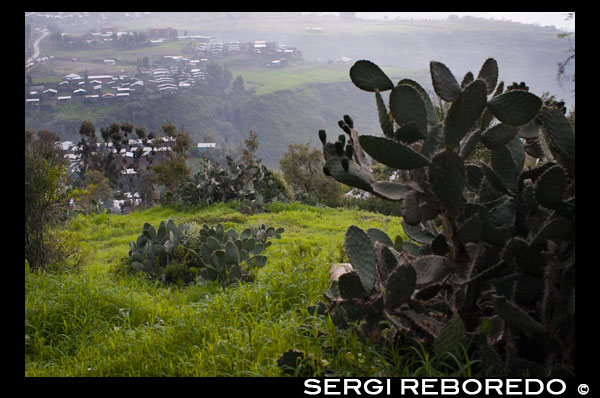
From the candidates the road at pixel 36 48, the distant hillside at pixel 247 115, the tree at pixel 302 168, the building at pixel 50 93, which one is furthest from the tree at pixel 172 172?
the road at pixel 36 48

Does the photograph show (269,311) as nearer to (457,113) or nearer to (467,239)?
(467,239)

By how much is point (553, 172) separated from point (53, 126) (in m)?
51.2

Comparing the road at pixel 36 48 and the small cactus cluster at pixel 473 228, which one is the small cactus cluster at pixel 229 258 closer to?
the small cactus cluster at pixel 473 228

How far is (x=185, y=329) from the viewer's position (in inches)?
118

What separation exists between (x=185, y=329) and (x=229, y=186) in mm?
7233

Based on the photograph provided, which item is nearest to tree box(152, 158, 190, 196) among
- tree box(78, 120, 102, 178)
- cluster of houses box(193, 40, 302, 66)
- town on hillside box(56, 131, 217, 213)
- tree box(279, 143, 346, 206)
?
tree box(279, 143, 346, 206)

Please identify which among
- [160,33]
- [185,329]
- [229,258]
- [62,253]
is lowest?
[62,253]

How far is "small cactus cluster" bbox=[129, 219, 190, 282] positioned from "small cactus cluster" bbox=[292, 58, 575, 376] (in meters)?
3.33

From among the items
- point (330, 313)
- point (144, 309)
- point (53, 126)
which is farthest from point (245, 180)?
point (53, 126)

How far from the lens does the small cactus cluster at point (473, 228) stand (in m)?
1.81

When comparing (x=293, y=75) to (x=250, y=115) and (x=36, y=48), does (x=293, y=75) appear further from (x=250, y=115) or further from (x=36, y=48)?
(x=36, y=48)

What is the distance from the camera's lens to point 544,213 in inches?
80.0

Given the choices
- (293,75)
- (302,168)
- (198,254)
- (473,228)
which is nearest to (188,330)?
(473,228)

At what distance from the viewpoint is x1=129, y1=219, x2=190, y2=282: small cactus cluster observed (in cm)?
507
